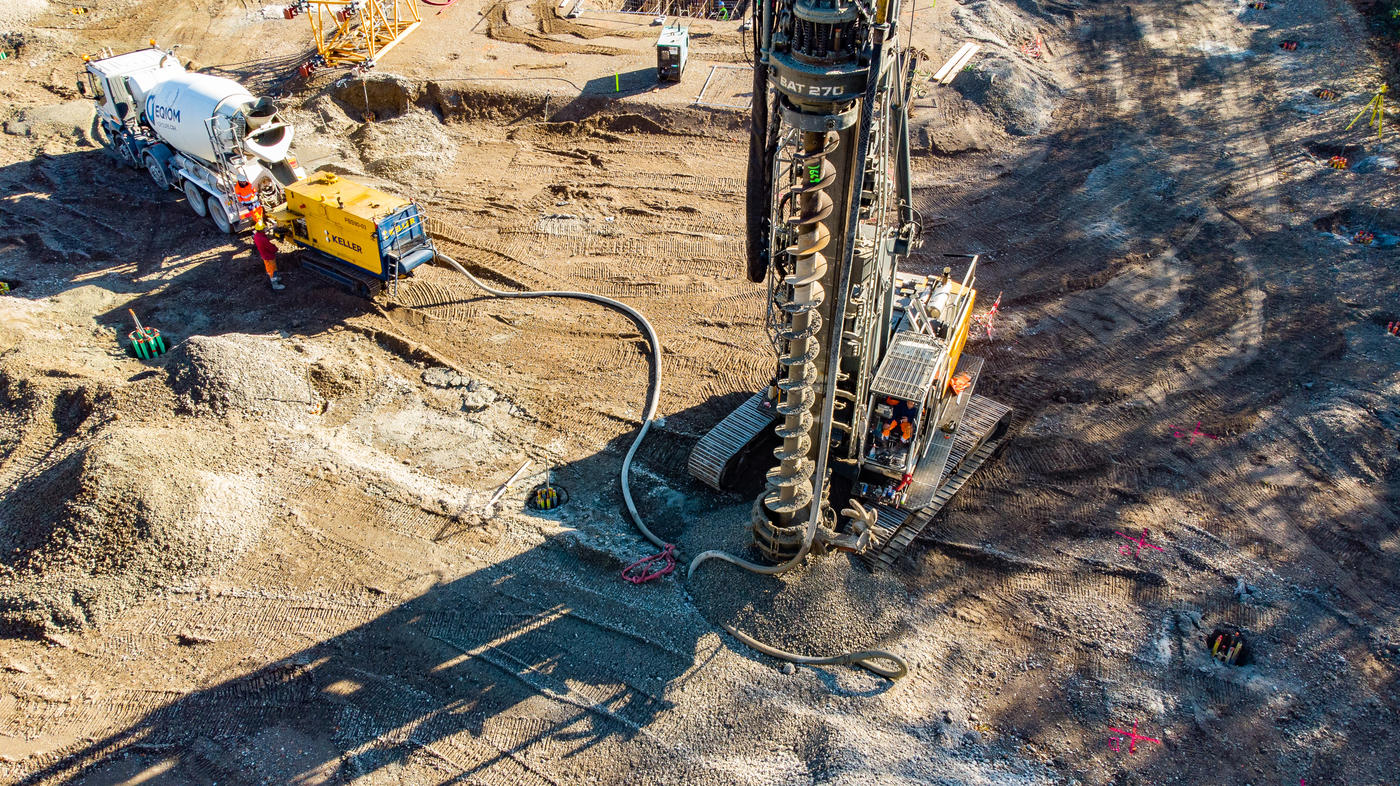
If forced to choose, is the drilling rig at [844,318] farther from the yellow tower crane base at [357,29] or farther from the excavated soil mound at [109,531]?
the yellow tower crane base at [357,29]

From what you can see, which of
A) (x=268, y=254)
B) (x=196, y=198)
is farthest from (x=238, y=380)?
(x=196, y=198)

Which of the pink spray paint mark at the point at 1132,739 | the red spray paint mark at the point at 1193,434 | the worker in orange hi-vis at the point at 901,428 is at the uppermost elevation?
the worker in orange hi-vis at the point at 901,428

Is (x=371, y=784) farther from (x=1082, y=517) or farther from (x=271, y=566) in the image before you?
(x=1082, y=517)

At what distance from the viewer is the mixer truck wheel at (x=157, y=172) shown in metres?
23.7

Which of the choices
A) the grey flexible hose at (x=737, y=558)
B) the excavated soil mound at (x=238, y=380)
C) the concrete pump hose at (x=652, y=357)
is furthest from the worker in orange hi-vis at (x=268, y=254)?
the grey flexible hose at (x=737, y=558)

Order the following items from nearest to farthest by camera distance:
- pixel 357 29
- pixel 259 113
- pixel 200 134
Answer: pixel 259 113
pixel 200 134
pixel 357 29

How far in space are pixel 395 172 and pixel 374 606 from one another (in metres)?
14.6

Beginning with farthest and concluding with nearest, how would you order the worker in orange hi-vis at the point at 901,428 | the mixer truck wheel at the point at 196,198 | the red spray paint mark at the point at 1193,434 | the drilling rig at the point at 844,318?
the mixer truck wheel at the point at 196,198
the red spray paint mark at the point at 1193,434
the worker in orange hi-vis at the point at 901,428
the drilling rig at the point at 844,318

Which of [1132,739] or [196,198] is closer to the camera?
[1132,739]

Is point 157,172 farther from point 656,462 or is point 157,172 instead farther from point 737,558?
point 737,558

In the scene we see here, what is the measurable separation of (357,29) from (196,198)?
9083 millimetres

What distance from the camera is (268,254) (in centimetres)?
2025

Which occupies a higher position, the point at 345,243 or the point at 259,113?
the point at 259,113

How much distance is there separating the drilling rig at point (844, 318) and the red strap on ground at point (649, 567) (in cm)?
143
